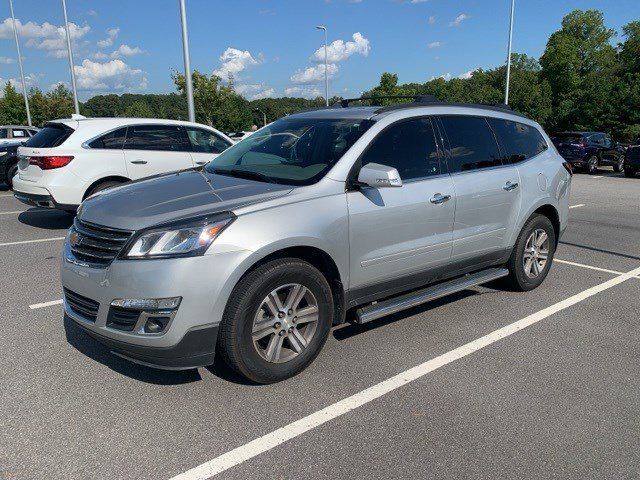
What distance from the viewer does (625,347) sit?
4.03m

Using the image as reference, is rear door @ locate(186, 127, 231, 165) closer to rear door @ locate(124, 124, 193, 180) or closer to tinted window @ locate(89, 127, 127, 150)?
rear door @ locate(124, 124, 193, 180)

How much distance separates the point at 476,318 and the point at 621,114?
127 feet

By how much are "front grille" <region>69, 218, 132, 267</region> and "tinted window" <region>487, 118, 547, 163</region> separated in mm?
3546

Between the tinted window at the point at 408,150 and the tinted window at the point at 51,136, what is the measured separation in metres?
6.02

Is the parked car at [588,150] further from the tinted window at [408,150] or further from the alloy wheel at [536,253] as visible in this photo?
the tinted window at [408,150]

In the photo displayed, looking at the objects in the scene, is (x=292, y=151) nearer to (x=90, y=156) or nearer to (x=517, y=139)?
(x=517, y=139)

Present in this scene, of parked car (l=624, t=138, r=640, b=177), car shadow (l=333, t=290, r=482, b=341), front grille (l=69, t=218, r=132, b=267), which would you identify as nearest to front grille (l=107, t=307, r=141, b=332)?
front grille (l=69, t=218, r=132, b=267)

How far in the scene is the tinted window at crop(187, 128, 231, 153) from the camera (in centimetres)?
916

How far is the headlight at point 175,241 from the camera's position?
2924 millimetres

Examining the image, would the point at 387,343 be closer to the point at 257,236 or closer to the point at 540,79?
the point at 257,236

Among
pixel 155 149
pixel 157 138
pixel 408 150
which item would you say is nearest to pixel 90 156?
pixel 155 149

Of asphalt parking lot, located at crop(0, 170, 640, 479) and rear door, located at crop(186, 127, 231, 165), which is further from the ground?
rear door, located at crop(186, 127, 231, 165)

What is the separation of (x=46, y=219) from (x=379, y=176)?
788 centimetres

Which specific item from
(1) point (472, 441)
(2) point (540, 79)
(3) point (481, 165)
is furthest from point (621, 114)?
(1) point (472, 441)
